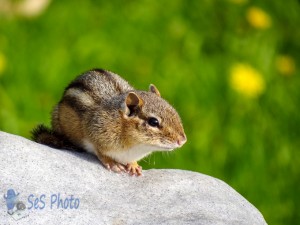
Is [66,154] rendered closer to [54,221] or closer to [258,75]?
[54,221]

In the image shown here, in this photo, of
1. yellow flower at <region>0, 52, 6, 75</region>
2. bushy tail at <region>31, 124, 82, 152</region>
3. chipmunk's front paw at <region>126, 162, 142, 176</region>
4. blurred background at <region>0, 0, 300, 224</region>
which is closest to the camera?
chipmunk's front paw at <region>126, 162, 142, 176</region>

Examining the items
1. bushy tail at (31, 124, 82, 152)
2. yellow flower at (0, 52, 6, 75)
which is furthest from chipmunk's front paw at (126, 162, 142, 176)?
yellow flower at (0, 52, 6, 75)

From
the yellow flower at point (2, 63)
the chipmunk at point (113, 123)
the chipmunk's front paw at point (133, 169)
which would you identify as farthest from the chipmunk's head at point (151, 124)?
the yellow flower at point (2, 63)

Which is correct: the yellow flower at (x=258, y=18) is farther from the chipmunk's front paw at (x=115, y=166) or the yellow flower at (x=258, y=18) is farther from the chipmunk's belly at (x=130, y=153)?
the chipmunk's front paw at (x=115, y=166)

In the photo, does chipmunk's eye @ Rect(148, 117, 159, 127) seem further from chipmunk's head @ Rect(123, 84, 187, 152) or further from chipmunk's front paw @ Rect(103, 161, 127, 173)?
chipmunk's front paw @ Rect(103, 161, 127, 173)

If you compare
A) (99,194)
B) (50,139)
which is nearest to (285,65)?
(50,139)

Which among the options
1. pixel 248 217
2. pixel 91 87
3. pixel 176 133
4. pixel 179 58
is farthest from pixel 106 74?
pixel 179 58
